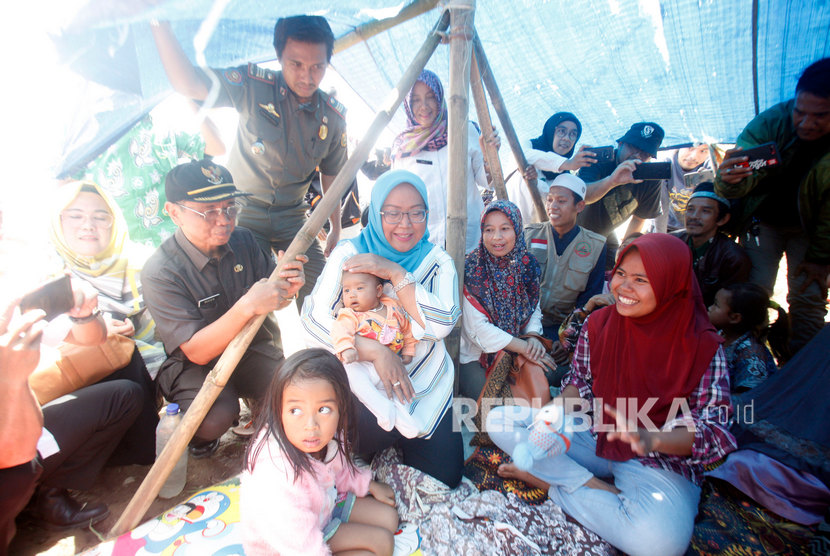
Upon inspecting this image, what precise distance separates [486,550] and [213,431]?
68.8 inches

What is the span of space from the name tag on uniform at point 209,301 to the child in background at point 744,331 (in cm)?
338

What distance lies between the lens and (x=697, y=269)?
11.3 feet

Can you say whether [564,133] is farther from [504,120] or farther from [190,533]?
[190,533]

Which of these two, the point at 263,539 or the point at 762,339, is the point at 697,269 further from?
the point at 263,539

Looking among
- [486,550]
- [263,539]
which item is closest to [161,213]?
[263,539]

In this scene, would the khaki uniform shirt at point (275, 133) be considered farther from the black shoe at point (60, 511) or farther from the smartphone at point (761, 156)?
the smartphone at point (761, 156)

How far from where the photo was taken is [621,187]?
4059mm

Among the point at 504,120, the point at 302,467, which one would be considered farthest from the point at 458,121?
the point at 302,467

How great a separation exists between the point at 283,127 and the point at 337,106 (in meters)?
0.53

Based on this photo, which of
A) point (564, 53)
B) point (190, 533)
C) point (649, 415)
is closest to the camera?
point (190, 533)

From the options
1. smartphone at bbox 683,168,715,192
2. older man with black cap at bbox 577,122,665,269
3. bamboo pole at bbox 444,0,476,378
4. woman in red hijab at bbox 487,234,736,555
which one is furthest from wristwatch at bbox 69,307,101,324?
smartphone at bbox 683,168,715,192

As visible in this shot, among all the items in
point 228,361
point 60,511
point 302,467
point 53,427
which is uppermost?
point 228,361

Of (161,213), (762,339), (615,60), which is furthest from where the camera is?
(161,213)

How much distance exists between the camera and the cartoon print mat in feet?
6.15
